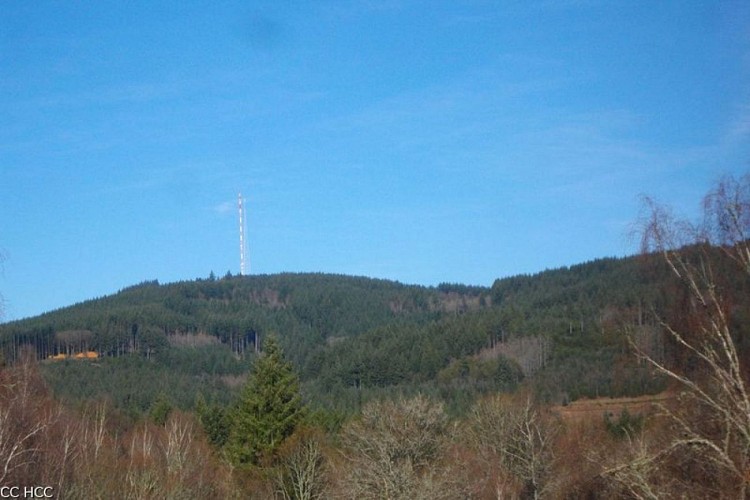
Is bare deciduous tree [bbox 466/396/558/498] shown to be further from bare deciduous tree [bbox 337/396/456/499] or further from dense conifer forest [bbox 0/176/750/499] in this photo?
bare deciduous tree [bbox 337/396/456/499]

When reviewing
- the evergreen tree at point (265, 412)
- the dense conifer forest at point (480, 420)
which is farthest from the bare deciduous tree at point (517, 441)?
the evergreen tree at point (265, 412)

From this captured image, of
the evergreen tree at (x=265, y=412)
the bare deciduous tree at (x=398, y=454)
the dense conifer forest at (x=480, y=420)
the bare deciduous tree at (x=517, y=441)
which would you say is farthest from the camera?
the evergreen tree at (x=265, y=412)

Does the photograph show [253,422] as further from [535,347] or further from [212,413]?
[535,347]

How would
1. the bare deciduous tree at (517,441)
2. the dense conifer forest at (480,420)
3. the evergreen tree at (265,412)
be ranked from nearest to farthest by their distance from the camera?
the dense conifer forest at (480,420), the bare deciduous tree at (517,441), the evergreen tree at (265,412)

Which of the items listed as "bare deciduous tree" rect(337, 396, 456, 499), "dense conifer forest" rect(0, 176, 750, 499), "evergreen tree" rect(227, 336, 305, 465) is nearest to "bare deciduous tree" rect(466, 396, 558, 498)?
"dense conifer forest" rect(0, 176, 750, 499)

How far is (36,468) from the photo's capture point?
27219mm

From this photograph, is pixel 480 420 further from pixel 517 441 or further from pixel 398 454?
pixel 398 454

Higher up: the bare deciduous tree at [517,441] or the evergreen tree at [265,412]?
the evergreen tree at [265,412]

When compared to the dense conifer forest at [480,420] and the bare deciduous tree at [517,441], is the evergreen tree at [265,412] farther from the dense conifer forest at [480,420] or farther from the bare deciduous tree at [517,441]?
the bare deciduous tree at [517,441]

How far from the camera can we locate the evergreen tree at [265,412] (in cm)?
6000

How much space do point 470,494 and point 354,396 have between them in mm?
101436

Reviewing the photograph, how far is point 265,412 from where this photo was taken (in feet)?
199

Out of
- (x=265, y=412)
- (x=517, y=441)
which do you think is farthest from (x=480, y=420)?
(x=265, y=412)

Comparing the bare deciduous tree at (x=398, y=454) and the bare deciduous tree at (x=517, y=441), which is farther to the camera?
the bare deciduous tree at (x=517, y=441)
